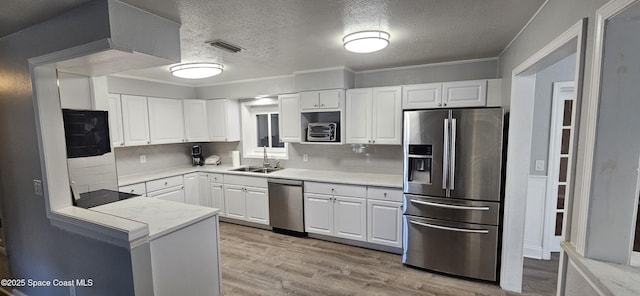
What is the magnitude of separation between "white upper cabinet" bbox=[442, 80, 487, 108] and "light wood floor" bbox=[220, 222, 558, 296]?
6.16 ft

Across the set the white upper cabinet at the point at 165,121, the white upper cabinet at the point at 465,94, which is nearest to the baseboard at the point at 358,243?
the white upper cabinet at the point at 465,94

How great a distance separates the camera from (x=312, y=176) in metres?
3.71

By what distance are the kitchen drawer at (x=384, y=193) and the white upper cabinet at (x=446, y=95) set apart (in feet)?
3.35

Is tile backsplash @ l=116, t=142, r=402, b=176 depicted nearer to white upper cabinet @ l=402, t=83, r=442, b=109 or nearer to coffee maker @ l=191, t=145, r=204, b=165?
coffee maker @ l=191, t=145, r=204, b=165

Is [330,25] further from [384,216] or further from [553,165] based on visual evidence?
[553,165]

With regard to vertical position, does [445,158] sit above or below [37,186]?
above

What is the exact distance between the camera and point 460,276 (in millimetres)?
2746

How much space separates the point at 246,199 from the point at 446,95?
310 centimetres

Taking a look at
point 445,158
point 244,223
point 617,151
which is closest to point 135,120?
point 244,223

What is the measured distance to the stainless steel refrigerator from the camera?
2553 millimetres

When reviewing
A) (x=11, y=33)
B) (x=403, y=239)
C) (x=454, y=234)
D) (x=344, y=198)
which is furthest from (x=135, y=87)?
(x=454, y=234)

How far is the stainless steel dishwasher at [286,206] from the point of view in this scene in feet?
12.1

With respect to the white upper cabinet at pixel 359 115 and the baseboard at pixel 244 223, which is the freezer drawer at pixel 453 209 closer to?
the white upper cabinet at pixel 359 115

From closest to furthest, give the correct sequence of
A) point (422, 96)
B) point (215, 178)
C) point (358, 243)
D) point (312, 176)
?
point (422, 96) < point (358, 243) < point (312, 176) < point (215, 178)
